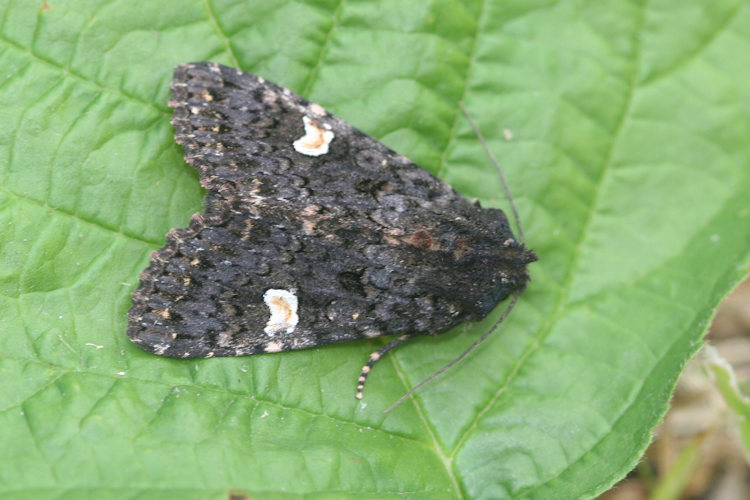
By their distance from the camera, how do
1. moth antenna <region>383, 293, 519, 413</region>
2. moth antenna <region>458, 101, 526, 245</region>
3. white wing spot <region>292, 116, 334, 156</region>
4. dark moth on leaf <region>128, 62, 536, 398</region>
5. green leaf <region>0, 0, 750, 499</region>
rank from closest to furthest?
green leaf <region>0, 0, 750, 499</region> → dark moth on leaf <region>128, 62, 536, 398</region> → moth antenna <region>383, 293, 519, 413</region> → white wing spot <region>292, 116, 334, 156</region> → moth antenna <region>458, 101, 526, 245</region>

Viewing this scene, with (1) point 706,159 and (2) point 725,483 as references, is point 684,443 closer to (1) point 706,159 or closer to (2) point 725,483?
(2) point 725,483

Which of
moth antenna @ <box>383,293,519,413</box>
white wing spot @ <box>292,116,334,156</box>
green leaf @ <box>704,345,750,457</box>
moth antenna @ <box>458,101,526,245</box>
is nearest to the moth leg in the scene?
moth antenna @ <box>383,293,519,413</box>

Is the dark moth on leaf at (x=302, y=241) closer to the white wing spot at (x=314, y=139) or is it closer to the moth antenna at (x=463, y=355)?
the white wing spot at (x=314, y=139)

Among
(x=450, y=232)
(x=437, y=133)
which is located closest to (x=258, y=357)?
(x=450, y=232)

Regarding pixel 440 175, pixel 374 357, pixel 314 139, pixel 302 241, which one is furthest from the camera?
pixel 440 175

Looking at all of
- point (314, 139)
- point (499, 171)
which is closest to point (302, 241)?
point (314, 139)

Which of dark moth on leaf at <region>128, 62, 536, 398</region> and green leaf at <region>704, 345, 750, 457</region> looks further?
green leaf at <region>704, 345, 750, 457</region>

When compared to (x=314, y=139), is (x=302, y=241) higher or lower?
lower

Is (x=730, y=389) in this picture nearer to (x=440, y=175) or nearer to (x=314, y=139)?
(x=440, y=175)

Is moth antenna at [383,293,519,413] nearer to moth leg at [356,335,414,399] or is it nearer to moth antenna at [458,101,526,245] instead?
moth leg at [356,335,414,399]
